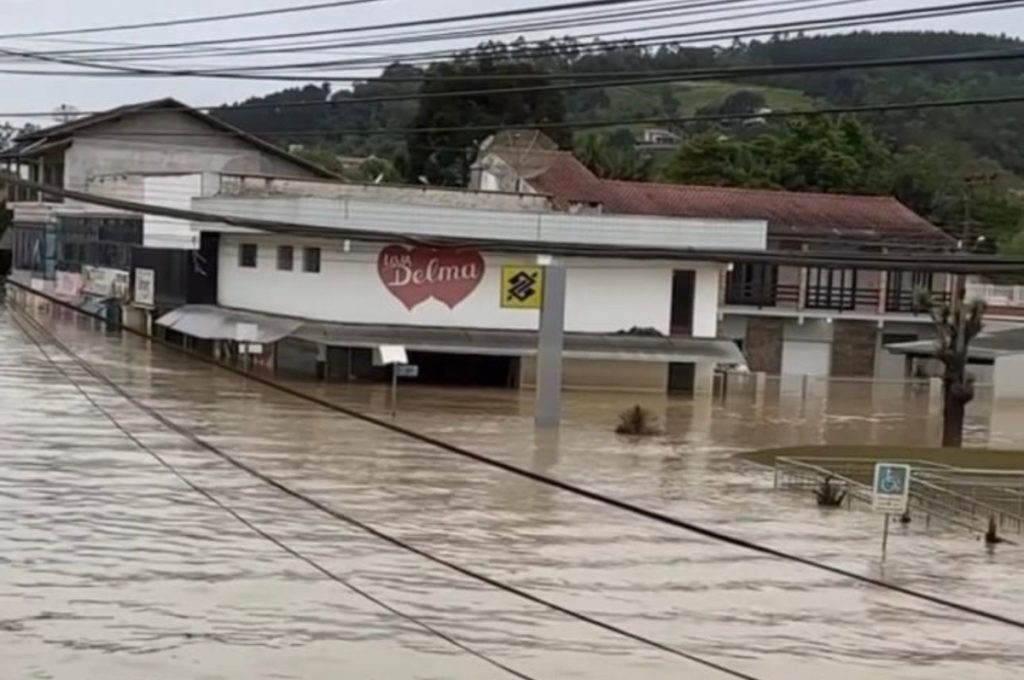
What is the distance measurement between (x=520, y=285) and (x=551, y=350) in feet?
13.8

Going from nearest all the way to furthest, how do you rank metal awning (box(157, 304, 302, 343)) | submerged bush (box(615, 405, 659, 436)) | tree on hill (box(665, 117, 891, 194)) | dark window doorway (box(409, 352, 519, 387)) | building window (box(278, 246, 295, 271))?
submerged bush (box(615, 405, 659, 436)) < metal awning (box(157, 304, 302, 343)) < dark window doorway (box(409, 352, 519, 387)) < building window (box(278, 246, 295, 271)) < tree on hill (box(665, 117, 891, 194))

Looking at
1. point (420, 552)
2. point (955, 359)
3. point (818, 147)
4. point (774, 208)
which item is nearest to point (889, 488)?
point (420, 552)

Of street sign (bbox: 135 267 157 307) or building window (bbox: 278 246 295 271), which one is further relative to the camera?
street sign (bbox: 135 267 157 307)

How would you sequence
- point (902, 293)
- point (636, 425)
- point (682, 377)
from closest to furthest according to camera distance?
point (636, 425) → point (682, 377) → point (902, 293)

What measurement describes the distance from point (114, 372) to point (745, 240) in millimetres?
19526

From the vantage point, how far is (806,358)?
196 ft

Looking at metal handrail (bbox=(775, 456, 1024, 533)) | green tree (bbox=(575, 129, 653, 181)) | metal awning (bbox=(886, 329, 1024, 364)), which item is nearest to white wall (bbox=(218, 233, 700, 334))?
metal awning (bbox=(886, 329, 1024, 364))

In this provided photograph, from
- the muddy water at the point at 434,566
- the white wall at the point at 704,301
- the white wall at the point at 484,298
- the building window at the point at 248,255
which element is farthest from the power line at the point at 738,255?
the building window at the point at 248,255

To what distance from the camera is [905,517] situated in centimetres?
2662

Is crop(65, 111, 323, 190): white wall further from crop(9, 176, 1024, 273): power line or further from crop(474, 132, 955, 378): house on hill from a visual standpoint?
crop(9, 176, 1024, 273): power line

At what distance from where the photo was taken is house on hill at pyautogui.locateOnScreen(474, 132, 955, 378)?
191 ft

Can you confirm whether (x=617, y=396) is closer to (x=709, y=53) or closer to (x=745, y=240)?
(x=745, y=240)

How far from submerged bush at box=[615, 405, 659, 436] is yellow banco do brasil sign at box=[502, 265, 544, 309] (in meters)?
5.11

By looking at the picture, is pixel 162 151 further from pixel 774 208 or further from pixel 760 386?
pixel 760 386
